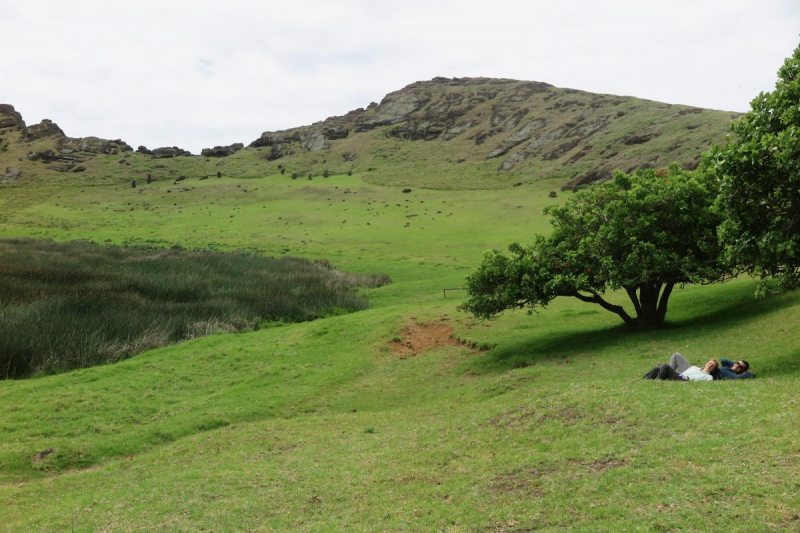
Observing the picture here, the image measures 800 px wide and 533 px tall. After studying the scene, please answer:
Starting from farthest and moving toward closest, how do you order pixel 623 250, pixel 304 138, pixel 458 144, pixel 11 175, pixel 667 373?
pixel 304 138
pixel 458 144
pixel 11 175
pixel 623 250
pixel 667 373

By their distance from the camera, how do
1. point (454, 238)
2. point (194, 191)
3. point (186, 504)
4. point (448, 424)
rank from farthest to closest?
point (194, 191) < point (454, 238) < point (448, 424) < point (186, 504)

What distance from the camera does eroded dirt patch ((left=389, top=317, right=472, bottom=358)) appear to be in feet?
87.3

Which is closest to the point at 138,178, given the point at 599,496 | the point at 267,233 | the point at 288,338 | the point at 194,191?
the point at 194,191

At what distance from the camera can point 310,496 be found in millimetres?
11750

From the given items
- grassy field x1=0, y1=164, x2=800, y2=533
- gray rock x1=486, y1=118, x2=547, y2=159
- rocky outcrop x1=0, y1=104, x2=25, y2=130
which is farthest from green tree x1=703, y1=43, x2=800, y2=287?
rocky outcrop x1=0, y1=104, x2=25, y2=130

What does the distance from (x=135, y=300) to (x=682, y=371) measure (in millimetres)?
27095

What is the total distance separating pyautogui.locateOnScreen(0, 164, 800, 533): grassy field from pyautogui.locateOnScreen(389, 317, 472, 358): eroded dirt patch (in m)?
0.16

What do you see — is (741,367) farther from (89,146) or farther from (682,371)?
(89,146)

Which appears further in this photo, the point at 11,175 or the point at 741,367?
the point at 11,175

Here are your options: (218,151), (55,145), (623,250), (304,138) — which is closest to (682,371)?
(623,250)

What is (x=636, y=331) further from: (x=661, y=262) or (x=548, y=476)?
(x=548, y=476)

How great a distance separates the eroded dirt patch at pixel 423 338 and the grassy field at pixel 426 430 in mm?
161

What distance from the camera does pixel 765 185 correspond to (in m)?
15.5

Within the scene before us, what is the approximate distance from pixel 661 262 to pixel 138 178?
133617 mm
